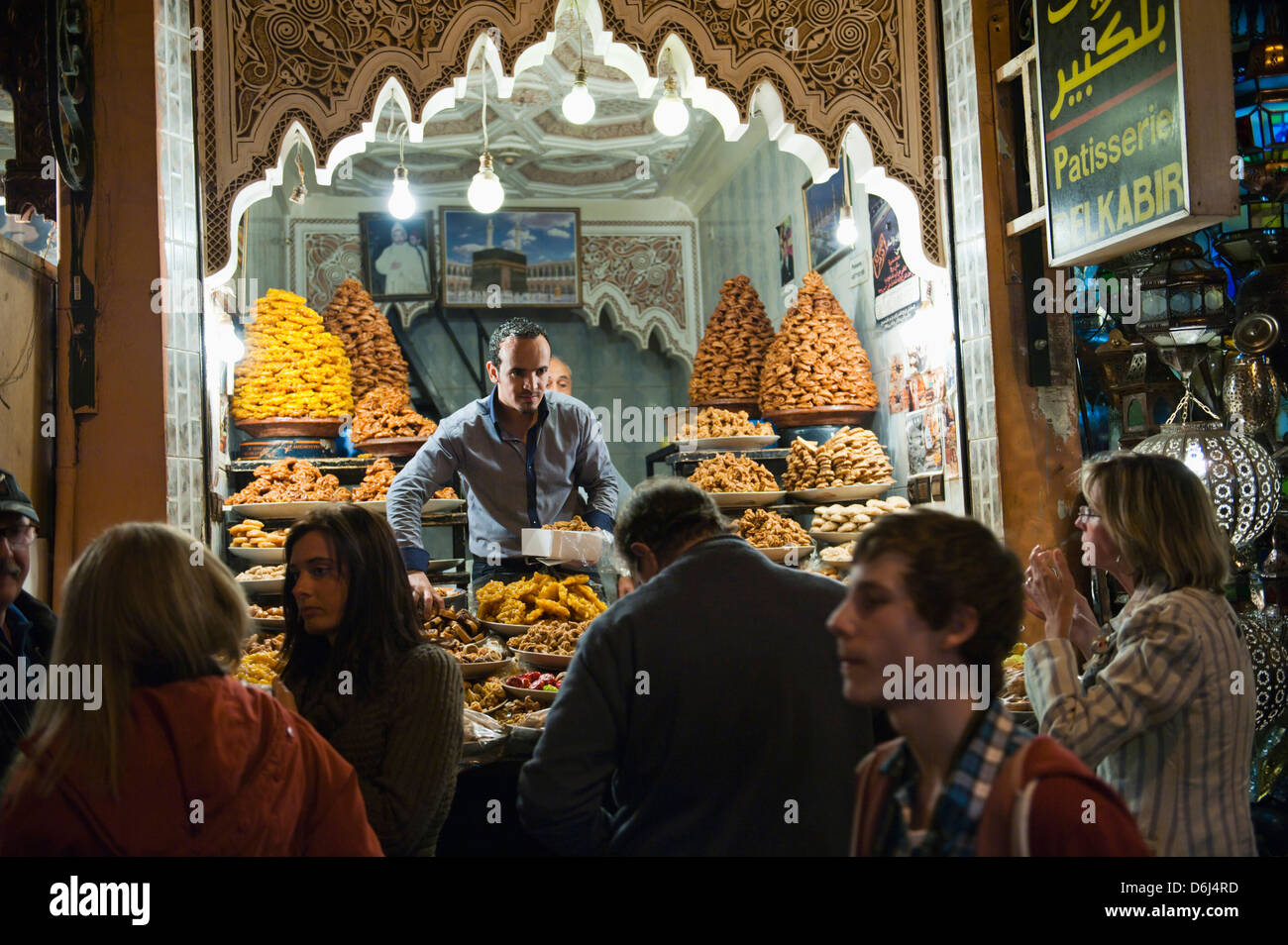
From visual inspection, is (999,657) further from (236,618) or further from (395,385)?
(395,385)

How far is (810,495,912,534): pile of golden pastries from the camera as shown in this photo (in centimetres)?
494

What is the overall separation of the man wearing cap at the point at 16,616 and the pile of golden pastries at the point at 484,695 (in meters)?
1.11

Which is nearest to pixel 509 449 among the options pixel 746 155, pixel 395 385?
pixel 395 385

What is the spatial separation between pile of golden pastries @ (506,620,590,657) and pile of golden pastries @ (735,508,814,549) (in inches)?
56.6

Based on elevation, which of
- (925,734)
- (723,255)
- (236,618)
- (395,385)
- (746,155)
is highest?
(746,155)

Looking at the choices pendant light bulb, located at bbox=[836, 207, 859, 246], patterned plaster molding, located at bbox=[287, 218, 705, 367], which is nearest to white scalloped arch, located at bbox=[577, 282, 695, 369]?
patterned plaster molding, located at bbox=[287, 218, 705, 367]

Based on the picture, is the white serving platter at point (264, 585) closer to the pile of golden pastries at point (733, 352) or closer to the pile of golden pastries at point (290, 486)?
the pile of golden pastries at point (290, 486)

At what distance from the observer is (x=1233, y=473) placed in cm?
363

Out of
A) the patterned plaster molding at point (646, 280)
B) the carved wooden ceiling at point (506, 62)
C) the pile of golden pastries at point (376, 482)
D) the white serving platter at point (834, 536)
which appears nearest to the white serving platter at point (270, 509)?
the pile of golden pastries at point (376, 482)

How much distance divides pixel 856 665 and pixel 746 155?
26.5ft

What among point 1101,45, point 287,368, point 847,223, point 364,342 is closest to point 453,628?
point 287,368

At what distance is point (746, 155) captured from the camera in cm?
890

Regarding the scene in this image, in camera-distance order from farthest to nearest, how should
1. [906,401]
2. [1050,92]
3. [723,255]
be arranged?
[723,255] → [906,401] → [1050,92]

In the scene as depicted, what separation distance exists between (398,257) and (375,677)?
838 cm
